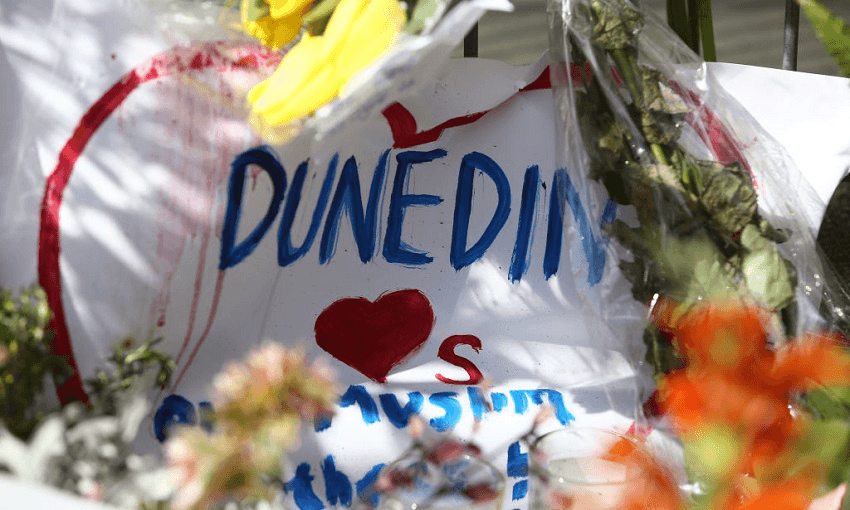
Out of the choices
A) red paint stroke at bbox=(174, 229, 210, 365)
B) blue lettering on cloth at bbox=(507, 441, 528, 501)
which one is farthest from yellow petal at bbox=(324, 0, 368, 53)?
blue lettering on cloth at bbox=(507, 441, 528, 501)

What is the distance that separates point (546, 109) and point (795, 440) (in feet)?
1.86

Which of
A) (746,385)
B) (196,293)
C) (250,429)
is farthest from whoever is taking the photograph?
(196,293)

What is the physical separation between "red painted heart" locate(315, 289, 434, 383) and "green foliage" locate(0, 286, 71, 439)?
0.89ft

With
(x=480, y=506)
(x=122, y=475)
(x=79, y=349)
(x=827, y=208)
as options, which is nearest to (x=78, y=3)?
(x=79, y=349)

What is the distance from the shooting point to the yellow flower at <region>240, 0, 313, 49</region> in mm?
716

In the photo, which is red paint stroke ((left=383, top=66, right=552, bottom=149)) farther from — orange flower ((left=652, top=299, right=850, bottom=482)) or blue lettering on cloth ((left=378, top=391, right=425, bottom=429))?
orange flower ((left=652, top=299, right=850, bottom=482))

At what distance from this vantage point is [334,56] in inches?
27.3

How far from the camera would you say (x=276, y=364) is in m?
0.78

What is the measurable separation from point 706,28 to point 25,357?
87cm

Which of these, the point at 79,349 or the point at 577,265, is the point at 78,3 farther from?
the point at 577,265

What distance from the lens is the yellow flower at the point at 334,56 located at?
68 cm

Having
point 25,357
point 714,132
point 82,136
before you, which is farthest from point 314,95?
point 714,132

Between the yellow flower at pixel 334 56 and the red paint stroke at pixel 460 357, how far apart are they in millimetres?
321

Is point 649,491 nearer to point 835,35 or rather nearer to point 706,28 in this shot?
point 835,35
